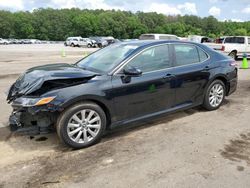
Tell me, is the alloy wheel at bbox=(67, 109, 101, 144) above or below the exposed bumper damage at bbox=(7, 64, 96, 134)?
below

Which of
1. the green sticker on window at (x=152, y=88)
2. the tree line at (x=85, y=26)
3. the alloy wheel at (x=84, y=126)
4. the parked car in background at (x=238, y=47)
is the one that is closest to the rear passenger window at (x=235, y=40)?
the parked car in background at (x=238, y=47)

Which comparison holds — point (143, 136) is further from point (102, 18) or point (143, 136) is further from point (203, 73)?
point (102, 18)

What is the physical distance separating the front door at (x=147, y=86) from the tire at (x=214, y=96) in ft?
3.55

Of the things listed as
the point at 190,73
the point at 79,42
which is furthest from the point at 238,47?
the point at 79,42

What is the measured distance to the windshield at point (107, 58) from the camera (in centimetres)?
457

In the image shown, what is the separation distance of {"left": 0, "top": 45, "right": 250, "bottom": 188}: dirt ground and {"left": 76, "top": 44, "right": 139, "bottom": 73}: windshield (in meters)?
1.14

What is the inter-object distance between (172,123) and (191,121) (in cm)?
39

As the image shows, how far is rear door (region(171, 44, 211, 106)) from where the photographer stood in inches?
199

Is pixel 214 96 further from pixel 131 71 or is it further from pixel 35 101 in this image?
pixel 35 101

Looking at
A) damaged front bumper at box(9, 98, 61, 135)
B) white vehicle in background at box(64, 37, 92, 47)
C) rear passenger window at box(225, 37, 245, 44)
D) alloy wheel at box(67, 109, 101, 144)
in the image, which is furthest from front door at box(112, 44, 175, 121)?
white vehicle in background at box(64, 37, 92, 47)

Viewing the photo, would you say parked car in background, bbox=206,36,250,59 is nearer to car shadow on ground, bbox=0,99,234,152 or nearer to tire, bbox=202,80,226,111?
tire, bbox=202,80,226,111

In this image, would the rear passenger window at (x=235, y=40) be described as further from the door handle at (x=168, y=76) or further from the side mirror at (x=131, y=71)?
the side mirror at (x=131, y=71)

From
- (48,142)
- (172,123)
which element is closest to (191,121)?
(172,123)

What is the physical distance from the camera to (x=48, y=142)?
14.4 feet
